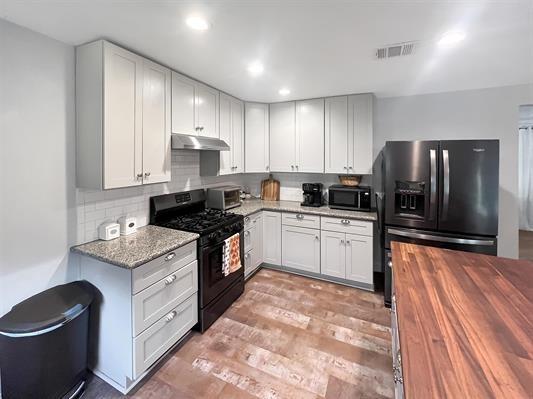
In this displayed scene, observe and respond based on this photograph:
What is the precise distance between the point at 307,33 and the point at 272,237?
2515 mm

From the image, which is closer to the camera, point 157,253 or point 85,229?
point 157,253

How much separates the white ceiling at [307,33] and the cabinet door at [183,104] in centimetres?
12

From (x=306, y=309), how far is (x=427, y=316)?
6.17ft

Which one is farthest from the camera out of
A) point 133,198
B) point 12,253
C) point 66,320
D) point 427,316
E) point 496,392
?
point 133,198

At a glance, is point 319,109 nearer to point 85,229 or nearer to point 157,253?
point 157,253

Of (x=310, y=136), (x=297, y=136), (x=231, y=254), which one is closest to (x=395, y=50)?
(x=310, y=136)

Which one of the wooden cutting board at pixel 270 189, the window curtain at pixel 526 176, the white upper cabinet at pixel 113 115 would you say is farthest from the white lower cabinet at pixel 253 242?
the window curtain at pixel 526 176

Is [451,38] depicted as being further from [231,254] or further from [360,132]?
[231,254]

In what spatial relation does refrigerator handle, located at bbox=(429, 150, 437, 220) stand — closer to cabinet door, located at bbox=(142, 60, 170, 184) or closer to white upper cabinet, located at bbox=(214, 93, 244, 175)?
white upper cabinet, located at bbox=(214, 93, 244, 175)

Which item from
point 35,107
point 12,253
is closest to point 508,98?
point 35,107

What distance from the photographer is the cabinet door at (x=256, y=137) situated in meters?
3.76

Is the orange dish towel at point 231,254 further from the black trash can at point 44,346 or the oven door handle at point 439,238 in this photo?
the oven door handle at point 439,238

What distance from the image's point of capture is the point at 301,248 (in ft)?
11.3

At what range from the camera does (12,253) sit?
5.54 ft
